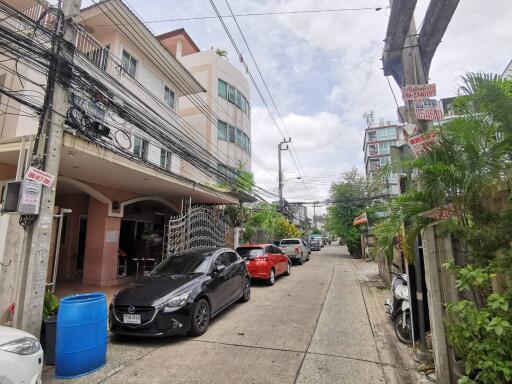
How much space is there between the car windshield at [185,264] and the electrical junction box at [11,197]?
9.85 ft

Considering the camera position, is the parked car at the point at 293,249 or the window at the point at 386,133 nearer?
the parked car at the point at 293,249

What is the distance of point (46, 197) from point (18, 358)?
276 cm

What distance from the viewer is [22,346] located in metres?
2.95

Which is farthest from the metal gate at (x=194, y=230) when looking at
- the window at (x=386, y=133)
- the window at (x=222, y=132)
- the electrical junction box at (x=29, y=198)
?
the window at (x=386, y=133)

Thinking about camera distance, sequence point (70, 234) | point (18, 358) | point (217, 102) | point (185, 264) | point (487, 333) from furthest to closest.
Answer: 1. point (217, 102)
2. point (70, 234)
3. point (185, 264)
4. point (18, 358)
5. point (487, 333)

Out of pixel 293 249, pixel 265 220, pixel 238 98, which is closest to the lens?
pixel 293 249

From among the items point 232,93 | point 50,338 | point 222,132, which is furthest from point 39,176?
point 232,93

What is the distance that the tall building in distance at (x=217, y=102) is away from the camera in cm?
1917

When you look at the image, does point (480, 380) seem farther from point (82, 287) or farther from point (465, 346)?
point (82, 287)

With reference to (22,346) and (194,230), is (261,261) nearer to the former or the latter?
(194,230)

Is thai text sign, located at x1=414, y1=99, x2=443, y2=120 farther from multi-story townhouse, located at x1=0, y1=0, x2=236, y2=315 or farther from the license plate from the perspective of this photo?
multi-story townhouse, located at x1=0, y1=0, x2=236, y2=315

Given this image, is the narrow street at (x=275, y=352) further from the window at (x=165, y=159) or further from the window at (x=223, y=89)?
the window at (x=223, y=89)

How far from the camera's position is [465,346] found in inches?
111

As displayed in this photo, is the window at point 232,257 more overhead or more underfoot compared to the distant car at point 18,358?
more overhead
